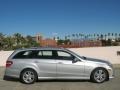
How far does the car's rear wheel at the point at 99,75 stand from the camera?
42.4ft

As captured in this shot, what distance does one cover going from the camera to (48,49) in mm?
13492

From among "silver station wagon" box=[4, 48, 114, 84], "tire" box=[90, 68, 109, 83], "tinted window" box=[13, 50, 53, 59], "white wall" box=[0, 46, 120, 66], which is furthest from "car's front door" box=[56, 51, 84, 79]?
"white wall" box=[0, 46, 120, 66]

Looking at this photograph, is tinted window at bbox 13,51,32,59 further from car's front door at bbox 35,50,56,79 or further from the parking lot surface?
the parking lot surface

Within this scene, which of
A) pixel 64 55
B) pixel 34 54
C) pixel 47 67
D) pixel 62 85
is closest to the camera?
pixel 62 85

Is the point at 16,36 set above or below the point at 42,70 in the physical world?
above

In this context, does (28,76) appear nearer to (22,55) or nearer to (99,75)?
(22,55)

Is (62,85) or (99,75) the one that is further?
(99,75)

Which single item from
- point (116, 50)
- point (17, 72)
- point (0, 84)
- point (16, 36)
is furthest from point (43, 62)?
point (16, 36)

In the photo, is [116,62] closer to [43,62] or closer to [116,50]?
[116,50]

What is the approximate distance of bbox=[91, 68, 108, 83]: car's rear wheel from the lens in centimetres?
1293

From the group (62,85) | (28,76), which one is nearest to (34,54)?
(28,76)

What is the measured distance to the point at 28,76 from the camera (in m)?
13.1

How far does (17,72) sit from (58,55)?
1.89 metres

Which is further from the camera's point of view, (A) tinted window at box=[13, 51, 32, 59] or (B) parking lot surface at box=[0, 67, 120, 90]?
(A) tinted window at box=[13, 51, 32, 59]
